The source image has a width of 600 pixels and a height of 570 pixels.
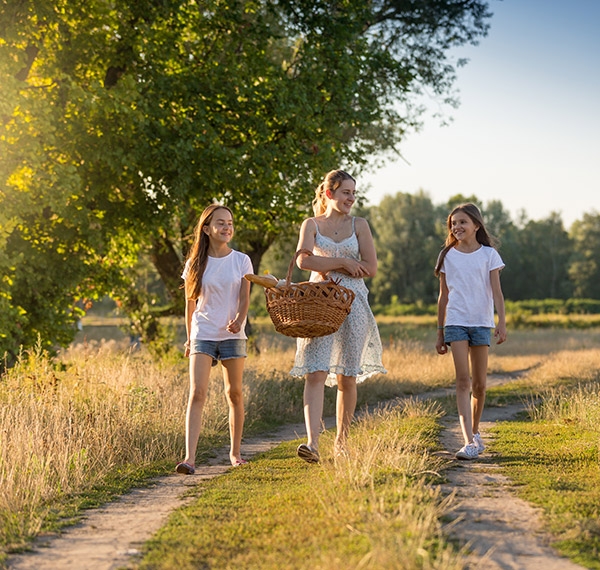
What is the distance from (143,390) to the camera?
9.27m

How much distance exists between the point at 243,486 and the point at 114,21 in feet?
33.4

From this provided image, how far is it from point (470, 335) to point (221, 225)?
2.45 m

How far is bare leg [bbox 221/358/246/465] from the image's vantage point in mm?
7442

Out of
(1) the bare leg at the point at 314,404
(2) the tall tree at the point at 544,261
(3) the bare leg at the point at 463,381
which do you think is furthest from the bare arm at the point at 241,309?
(2) the tall tree at the point at 544,261

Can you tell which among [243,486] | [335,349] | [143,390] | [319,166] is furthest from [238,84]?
[243,486]

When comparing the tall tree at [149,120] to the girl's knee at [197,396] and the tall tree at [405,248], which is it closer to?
the girl's knee at [197,396]

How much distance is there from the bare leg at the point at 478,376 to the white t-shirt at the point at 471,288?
27 centimetres

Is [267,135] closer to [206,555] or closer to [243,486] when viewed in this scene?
[243,486]

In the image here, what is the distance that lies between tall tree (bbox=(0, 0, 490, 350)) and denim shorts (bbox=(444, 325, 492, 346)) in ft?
23.3

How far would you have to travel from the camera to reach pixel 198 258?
7445 mm

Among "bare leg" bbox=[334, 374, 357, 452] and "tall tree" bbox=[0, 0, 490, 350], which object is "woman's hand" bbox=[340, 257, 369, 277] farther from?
"tall tree" bbox=[0, 0, 490, 350]

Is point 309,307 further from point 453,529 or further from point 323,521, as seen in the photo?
point 453,529

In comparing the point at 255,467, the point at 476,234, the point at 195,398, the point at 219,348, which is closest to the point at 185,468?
the point at 195,398

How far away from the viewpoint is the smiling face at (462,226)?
7.85 meters
